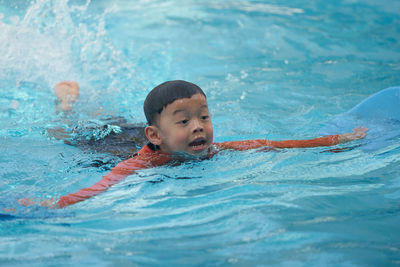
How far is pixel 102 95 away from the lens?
194 inches

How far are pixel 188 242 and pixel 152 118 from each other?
1140 mm

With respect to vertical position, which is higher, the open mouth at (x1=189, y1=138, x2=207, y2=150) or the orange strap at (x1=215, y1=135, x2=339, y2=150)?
the open mouth at (x1=189, y1=138, x2=207, y2=150)

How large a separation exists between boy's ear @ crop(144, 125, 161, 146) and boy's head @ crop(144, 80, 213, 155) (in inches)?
2.8

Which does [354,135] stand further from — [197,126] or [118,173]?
[118,173]

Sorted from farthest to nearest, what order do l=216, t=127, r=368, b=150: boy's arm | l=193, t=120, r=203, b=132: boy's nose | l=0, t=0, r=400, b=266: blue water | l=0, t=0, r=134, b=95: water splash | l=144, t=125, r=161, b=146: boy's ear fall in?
l=0, t=0, r=134, b=95: water splash < l=216, t=127, r=368, b=150: boy's arm < l=144, t=125, r=161, b=146: boy's ear < l=193, t=120, r=203, b=132: boy's nose < l=0, t=0, r=400, b=266: blue water

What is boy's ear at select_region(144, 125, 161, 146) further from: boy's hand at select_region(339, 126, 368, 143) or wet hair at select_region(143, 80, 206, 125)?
boy's hand at select_region(339, 126, 368, 143)

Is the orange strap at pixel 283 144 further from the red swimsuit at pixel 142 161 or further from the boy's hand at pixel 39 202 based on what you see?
the boy's hand at pixel 39 202

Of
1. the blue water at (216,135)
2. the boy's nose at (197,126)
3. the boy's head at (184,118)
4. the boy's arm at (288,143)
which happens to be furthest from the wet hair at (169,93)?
the boy's arm at (288,143)

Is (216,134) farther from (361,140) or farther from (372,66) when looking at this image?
(372,66)

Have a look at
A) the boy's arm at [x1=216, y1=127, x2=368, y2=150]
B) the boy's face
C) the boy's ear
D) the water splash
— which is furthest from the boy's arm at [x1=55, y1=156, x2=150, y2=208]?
the water splash

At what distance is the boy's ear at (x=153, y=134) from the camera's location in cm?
298

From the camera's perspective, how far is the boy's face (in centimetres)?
279

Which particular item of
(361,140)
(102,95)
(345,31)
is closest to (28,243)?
(361,140)

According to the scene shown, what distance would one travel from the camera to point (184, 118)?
2814mm
